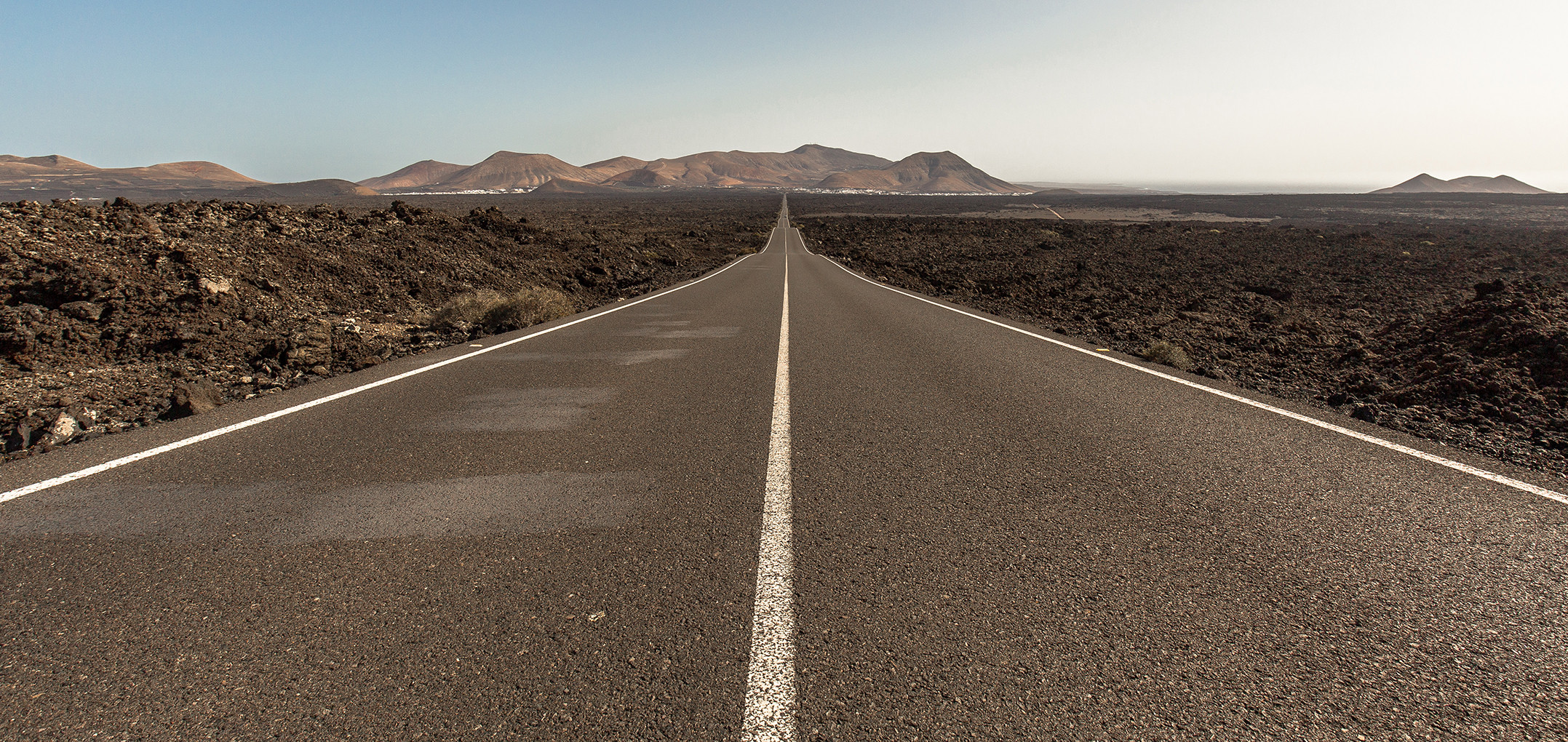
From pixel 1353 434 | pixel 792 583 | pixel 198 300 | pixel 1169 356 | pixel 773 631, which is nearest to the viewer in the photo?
pixel 773 631

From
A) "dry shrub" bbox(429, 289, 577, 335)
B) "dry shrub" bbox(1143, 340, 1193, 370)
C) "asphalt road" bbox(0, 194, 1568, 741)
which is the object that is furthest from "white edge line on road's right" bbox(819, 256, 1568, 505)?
"dry shrub" bbox(429, 289, 577, 335)

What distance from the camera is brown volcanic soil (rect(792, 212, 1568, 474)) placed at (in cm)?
618

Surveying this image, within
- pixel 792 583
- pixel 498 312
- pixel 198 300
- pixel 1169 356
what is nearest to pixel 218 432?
pixel 792 583

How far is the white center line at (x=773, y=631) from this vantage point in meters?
2.01

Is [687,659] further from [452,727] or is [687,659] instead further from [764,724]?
[452,727]

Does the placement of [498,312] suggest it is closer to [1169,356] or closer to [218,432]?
[218,432]

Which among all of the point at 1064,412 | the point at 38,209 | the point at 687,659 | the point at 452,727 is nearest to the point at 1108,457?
the point at 1064,412

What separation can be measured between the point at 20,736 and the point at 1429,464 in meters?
6.88

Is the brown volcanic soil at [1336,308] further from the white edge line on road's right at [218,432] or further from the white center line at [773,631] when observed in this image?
the white edge line on road's right at [218,432]

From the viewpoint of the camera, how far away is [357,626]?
252cm

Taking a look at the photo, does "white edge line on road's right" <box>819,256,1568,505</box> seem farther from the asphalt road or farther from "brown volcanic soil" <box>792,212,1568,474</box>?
"brown volcanic soil" <box>792,212,1568,474</box>

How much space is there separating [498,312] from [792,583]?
1020cm

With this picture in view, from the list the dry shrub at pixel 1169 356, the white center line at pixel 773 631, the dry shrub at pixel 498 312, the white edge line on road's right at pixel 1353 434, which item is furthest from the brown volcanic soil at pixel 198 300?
the dry shrub at pixel 1169 356

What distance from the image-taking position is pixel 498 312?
1152 centimetres
